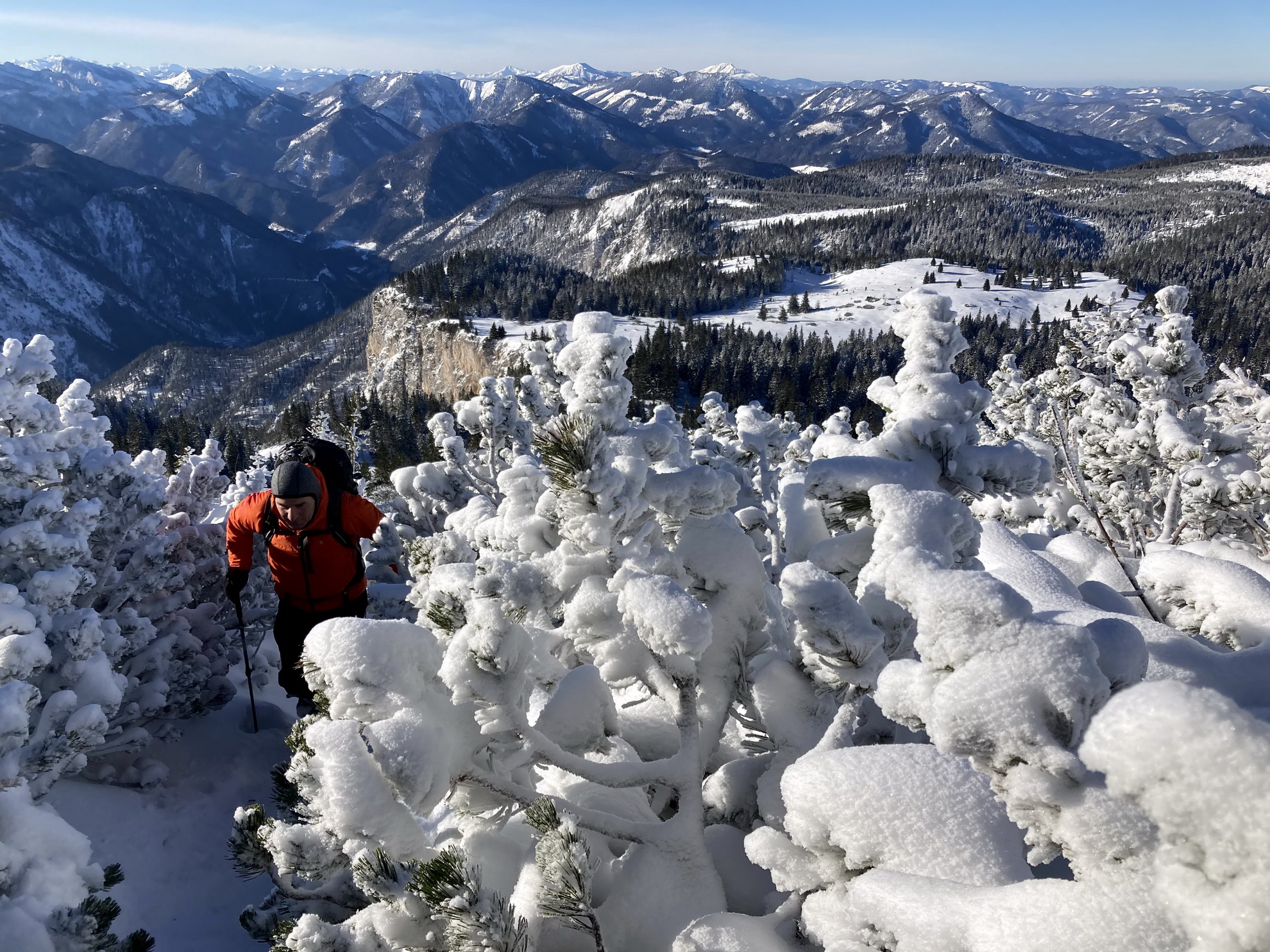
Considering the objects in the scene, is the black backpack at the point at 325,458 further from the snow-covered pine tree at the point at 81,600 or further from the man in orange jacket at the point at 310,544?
the snow-covered pine tree at the point at 81,600

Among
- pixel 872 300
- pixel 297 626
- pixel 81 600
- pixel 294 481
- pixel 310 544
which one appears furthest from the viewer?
pixel 872 300

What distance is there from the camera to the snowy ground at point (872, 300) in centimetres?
11794

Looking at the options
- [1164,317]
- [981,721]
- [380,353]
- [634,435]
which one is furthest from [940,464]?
[380,353]

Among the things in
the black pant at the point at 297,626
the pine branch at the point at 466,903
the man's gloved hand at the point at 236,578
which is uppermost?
the pine branch at the point at 466,903

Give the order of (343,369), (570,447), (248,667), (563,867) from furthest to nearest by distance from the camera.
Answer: (343,369) → (248,667) → (570,447) → (563,867)

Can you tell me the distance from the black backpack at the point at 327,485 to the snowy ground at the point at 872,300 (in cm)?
10489

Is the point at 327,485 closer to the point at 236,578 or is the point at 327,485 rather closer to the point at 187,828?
the point at 236,578

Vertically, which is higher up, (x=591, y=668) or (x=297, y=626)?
(x=591, y=668)

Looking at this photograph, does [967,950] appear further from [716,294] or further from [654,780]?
[716,294]

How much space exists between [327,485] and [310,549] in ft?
2.03

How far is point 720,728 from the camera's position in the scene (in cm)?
345

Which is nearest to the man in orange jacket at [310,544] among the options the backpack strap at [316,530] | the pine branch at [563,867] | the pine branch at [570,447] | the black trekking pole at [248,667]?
the backpack strap at [316,530]

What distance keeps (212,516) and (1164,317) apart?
1805cm

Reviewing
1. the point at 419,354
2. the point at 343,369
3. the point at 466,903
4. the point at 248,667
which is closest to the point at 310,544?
the point at 248,667
